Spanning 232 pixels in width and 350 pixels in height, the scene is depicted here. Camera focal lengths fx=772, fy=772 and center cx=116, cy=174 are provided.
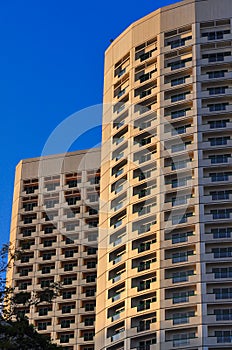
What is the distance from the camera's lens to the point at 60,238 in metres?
95.6

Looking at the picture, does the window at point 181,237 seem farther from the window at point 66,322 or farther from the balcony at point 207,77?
the window at point 66,322

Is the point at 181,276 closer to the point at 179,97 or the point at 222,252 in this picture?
the point at 222,252

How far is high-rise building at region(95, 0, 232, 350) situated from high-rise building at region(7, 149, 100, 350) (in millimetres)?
10445

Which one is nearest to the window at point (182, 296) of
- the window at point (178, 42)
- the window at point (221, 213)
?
the window at point (221, 213)

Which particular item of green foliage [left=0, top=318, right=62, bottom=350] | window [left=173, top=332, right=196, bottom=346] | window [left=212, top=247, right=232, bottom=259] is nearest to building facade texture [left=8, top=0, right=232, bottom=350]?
window [left=212, top=247, right=232, bottom=259]

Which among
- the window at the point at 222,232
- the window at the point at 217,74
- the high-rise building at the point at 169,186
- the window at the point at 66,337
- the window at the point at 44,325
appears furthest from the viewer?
the window at the point at 44,325

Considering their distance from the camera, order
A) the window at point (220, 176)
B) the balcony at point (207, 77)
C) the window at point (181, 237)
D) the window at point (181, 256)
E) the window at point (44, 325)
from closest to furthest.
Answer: the window at point (181, 256), the window at point (181, 237), the window at point (220, 176), the balcony at point (207, 77), the window at point (44, 325)

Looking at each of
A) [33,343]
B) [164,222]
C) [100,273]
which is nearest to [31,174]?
[100,273]

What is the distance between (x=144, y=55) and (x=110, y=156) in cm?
1153

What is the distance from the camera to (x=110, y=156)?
277ft

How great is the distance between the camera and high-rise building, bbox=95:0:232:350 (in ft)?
228

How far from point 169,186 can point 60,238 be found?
80.2ft

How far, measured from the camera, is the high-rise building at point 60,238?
8919 cm

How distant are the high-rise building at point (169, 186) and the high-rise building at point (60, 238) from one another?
1044cm
